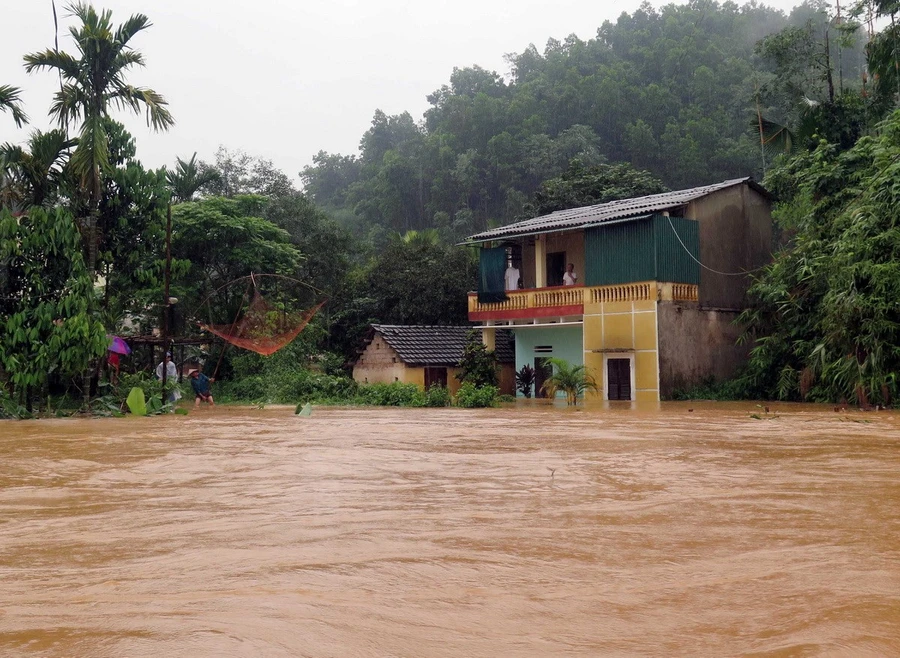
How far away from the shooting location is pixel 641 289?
22.2 metres

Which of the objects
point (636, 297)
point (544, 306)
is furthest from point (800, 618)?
point (544, 306)

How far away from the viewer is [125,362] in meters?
23.4

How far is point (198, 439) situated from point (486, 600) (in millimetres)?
8507

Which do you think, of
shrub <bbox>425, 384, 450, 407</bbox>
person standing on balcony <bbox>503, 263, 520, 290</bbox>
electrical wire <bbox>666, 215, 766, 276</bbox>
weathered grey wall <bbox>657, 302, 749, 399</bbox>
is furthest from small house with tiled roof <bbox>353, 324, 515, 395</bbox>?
electrical wire <bbox>666, 215, 766, 276</bbox>

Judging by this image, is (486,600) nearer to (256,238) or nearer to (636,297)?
(636,297)

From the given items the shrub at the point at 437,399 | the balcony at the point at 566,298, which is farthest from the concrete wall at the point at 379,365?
the shrub at the point at 437,399

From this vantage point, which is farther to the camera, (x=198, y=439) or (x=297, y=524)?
(x=198, y=439)

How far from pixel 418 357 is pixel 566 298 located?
463 cm

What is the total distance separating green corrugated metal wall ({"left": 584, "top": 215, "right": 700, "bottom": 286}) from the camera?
22.0 meters

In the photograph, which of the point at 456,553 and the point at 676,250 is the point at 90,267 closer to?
the point at 676,250

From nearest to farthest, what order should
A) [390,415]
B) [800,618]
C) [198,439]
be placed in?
1. [800,618]
2. [198,439]
3. [390,415]

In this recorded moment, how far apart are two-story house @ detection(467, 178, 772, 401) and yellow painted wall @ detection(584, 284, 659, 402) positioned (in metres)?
0.03

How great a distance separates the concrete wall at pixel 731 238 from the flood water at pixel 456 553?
14.4 meters

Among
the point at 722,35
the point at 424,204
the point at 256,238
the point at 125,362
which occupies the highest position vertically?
the point at 722,35
